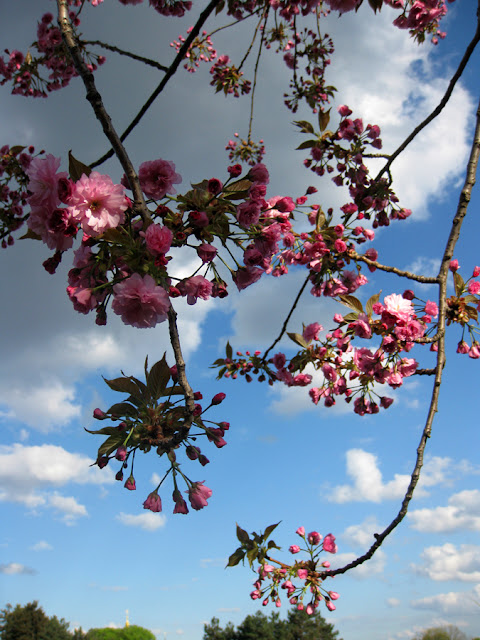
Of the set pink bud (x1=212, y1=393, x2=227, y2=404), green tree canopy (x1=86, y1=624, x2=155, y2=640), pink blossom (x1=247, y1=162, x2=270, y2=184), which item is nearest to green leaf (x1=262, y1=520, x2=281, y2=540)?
pink bud (x1=212, y1=393, x2=227, y2=404)

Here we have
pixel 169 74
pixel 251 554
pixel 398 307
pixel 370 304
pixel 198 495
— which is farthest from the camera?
pixel 251 554

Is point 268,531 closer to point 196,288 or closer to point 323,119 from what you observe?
point 196,288

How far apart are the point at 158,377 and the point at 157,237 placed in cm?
→ 49

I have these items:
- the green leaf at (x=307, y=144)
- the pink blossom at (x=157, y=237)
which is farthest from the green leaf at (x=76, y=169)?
the green leaf at (x=307, y=144)

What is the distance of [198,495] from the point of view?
1711 millimetres

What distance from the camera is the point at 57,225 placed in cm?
146

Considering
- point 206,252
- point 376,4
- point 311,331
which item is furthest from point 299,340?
point 376,4

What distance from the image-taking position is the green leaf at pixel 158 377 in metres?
1.61

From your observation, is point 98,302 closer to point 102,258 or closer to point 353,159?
point 102,258

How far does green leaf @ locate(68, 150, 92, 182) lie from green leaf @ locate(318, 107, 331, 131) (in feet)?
7.45

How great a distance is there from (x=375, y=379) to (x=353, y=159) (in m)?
1.66

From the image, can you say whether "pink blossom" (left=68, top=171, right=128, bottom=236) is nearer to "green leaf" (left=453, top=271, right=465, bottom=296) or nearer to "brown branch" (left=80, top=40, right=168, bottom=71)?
"brown branch" (left=80, top=40, right=168, bottom=71)

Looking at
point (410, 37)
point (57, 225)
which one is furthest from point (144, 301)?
point (410, 37)

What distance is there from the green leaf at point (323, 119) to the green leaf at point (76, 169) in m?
2.27
